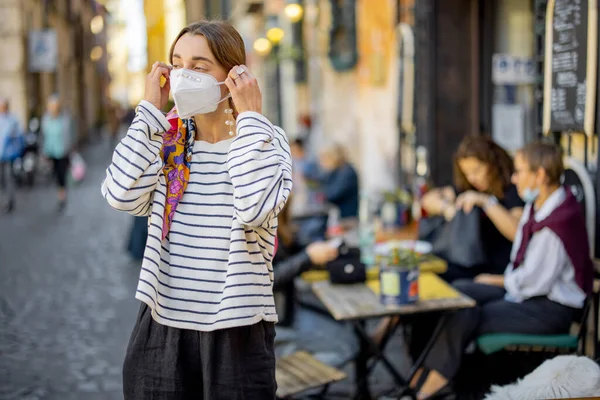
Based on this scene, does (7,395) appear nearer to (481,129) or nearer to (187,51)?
(187,51)

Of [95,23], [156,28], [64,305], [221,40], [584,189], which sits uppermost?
[156,28]

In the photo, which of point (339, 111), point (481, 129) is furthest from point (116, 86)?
point (481, 129)

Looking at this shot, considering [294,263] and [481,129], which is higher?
[481,129]

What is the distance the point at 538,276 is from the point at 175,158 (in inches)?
96.5

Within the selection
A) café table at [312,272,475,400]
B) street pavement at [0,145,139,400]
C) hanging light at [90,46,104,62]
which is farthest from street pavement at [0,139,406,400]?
hanging light at [90,46,104,62]

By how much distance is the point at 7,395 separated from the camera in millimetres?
5227

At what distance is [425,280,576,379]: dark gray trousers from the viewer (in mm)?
4457

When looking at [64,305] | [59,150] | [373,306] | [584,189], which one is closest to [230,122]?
[373,306]

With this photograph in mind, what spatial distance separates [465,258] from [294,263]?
106 centimetres

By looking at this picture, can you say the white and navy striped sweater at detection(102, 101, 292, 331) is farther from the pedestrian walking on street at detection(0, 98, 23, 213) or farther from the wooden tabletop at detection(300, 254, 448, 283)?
the pedestrian walking on street at detection(0, 98, 23, 213)

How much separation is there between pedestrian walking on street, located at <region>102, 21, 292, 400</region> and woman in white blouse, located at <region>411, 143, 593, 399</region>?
2.03 meters

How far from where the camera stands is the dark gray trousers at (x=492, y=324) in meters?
4.46

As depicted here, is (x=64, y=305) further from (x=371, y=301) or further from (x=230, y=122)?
(x=230, y=122)

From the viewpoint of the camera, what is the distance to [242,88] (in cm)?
261
